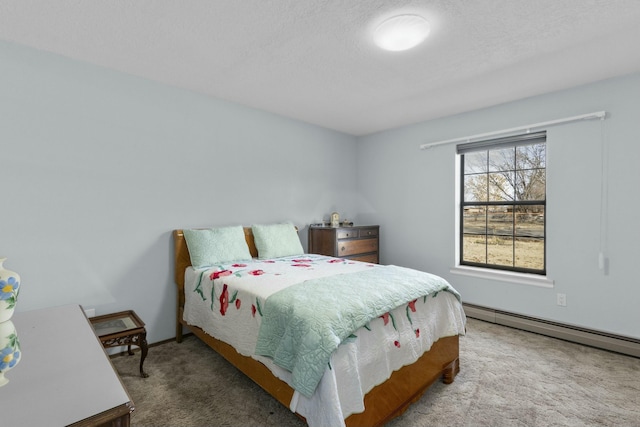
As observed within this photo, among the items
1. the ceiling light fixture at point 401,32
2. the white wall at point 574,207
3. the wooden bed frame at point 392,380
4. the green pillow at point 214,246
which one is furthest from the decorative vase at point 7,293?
the white wall at point 574,207

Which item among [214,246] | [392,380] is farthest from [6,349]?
[214,246]

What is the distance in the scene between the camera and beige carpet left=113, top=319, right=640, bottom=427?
1.74 m

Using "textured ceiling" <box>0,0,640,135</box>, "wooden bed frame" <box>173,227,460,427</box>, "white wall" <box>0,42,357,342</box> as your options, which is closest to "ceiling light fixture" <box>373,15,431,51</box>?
"textured ceiling" <box>0,0,640,135</box>

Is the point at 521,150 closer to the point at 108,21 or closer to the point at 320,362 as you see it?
the point at 320,362

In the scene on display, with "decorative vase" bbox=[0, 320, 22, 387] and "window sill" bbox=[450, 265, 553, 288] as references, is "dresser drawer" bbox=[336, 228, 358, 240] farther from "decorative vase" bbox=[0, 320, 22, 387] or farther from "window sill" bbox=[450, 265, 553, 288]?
"decorative vase" bbox=[0, 320, 22, 387]

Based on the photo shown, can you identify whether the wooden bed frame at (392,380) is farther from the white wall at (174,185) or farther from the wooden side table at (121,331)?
the white wall at (174,185)

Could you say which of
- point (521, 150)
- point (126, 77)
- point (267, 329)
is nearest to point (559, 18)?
point (521, 150)

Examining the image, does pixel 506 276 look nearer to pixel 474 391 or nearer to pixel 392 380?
pixel 474 391

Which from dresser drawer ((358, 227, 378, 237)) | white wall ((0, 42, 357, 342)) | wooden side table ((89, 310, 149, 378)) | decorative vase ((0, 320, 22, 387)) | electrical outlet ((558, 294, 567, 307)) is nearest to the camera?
decorative vase ((0, 320, 22, 387))

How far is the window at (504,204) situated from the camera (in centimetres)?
329

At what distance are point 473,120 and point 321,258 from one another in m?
2.32

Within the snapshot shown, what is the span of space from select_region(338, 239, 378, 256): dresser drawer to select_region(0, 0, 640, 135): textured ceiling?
1.71 m

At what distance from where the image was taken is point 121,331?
81.9 inches

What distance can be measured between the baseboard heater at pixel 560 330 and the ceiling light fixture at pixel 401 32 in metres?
2.82
